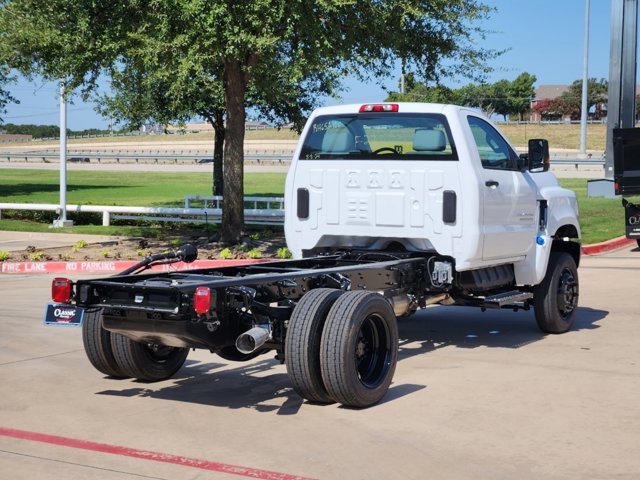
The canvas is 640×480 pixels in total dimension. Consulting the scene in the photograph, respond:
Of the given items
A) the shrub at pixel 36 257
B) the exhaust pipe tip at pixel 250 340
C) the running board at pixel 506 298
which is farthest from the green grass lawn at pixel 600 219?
the exhaust pipe tip at pixel 250 340

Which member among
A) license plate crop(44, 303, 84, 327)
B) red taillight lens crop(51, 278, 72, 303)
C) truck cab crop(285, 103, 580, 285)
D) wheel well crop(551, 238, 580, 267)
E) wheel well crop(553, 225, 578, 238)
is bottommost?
license plate crop(44, 303, 84, 327)

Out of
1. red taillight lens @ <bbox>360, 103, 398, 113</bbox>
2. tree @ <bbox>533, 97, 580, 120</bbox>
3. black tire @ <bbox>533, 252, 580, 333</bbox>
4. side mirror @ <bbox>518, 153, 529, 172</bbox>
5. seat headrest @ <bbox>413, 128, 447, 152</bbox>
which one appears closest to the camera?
seat headrest @ <bbox>413, 128, 447, 152</bbox>

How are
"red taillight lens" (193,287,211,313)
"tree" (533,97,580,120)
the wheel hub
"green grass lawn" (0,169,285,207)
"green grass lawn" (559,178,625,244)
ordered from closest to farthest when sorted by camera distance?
1. "red taillight lens" (193,287,211,313)
2. the wheel hub
3. "green grass lawn" (559,178,625,244)
4. "green grass lawn" (0,169,285,207)
5. "tree" (533,97,580,120)

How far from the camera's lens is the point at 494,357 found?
945cm

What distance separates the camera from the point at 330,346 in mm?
6988

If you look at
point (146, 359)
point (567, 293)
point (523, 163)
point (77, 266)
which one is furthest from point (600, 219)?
point (146, 359)

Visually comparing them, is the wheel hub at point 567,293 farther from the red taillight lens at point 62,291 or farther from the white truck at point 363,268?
the red taillight lens at point 62,291

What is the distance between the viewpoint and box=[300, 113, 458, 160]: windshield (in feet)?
30.6

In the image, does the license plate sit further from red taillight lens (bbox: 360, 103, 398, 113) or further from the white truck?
red taillight lens (bbox: 360, 103, 398, 113)

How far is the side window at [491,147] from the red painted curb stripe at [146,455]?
468 cm

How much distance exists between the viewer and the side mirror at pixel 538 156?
9.96 m

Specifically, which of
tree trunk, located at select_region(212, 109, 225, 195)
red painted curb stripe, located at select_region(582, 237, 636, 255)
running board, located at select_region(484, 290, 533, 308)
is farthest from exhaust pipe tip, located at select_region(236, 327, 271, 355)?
tree trunk, located at select_region(212, 109, 225, 195)

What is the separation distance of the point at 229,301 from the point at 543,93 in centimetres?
16274

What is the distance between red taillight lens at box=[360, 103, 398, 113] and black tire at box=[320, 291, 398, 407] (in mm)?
2626
